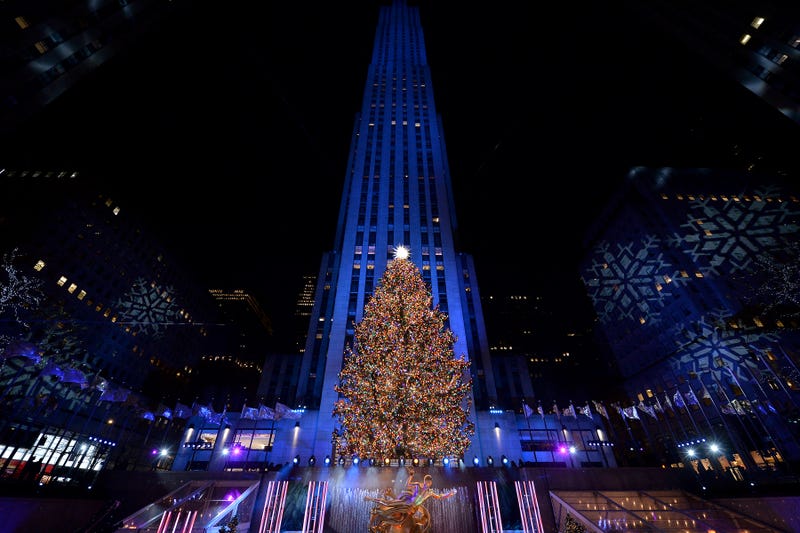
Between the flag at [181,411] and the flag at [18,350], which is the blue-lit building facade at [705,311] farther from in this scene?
the flag at [18,350]

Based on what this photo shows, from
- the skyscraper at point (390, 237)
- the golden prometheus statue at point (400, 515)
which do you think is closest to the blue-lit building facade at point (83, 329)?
the skyscraper at point (390, 237)

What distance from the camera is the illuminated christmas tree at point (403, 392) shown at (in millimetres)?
12539

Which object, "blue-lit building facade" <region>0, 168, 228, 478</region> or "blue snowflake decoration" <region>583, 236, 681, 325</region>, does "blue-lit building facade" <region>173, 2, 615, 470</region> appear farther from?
"blue snowflake decoration" <region>583, 236, 681, 325</region>

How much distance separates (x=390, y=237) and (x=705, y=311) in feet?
134

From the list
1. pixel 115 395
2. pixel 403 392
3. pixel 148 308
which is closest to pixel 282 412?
pixel 115 395

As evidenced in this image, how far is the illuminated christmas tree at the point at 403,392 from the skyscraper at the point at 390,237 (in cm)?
1319

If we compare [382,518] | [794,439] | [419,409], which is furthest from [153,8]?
[794,439]

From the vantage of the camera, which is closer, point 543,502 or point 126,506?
point 543,502

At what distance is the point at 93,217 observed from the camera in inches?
1636

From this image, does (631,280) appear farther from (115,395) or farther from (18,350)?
(18,350)

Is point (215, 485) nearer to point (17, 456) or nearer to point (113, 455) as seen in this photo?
point (17, 456)

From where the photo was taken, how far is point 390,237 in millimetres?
37969

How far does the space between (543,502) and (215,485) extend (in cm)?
1400

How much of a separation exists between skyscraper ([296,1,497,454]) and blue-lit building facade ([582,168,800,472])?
682 inches
